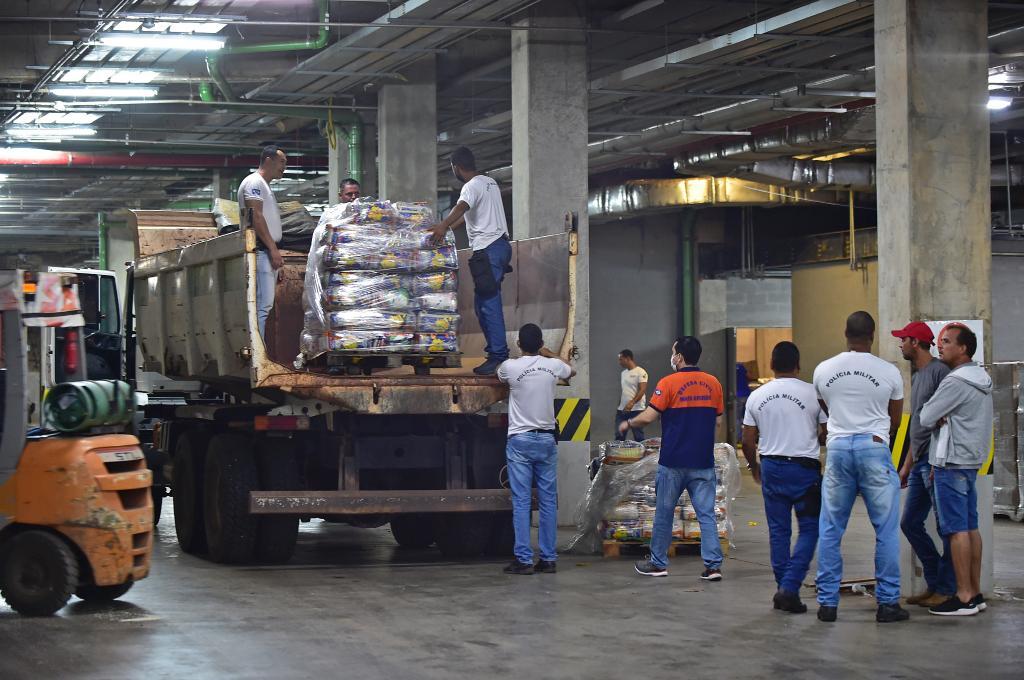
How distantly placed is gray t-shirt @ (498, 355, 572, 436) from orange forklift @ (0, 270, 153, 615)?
3.01m

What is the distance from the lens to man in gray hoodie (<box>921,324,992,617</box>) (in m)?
8.72

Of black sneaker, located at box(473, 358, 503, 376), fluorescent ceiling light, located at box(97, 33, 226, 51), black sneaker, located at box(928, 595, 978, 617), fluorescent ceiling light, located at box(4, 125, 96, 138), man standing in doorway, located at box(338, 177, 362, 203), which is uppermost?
fluorescent ceiling light, located at box(4, 125, 96, 138)

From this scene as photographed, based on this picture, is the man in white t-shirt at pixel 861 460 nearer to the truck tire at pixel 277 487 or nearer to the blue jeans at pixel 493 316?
the blue jeans at pixel 493 316

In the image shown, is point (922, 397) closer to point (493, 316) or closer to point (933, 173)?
point (933, 173)

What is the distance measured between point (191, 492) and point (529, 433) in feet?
11.3

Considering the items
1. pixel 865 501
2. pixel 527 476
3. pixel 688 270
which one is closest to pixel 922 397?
pixel 865 501

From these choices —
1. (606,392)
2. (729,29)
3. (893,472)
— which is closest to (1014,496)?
(729,29)

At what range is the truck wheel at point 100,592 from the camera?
30.6 ft

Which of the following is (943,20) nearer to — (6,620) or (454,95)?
(6,620)

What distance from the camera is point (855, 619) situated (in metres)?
8.75

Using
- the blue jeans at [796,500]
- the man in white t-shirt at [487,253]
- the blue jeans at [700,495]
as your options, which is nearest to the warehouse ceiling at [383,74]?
the man in white t-shirt at [487,253]

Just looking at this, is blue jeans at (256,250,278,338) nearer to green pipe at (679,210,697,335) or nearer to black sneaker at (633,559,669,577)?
black sneaker at (633,559,669,577)

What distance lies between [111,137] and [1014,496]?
16.7 meters

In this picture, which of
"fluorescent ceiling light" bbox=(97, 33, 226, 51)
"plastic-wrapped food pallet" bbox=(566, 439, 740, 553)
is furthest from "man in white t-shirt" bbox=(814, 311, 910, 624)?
"fluorescent ceiling light" bbox=(97, 33, 226, 51)
